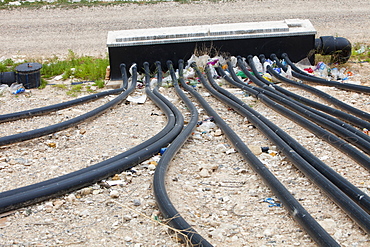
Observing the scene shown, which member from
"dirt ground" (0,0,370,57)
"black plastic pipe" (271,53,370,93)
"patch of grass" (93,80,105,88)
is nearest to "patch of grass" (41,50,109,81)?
"patch of grass" (93,80,105,88)

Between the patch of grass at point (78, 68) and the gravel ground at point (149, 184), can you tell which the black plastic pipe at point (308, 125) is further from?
the patch of grass at point (78, 68)

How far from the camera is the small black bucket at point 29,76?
892 centimetres

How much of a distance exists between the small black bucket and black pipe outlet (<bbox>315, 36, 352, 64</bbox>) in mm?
5449

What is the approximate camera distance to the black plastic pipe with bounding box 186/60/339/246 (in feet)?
12.6

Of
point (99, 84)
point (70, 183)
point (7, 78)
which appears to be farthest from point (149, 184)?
point (7, 78)

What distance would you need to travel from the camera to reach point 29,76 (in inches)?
352

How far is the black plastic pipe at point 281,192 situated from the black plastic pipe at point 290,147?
1.31 feet

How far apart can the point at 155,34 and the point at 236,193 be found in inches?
199

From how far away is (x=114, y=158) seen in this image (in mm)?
5309

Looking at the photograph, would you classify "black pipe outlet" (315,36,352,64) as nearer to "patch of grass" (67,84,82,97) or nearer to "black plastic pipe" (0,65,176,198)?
"black plastic pipe" (0,65,176,198)

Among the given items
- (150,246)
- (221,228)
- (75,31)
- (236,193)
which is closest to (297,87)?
(236,193)

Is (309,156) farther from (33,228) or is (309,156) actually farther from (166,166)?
(33,228)

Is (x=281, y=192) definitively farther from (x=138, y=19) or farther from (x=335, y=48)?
(x=138, y=19)

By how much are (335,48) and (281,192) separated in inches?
222
